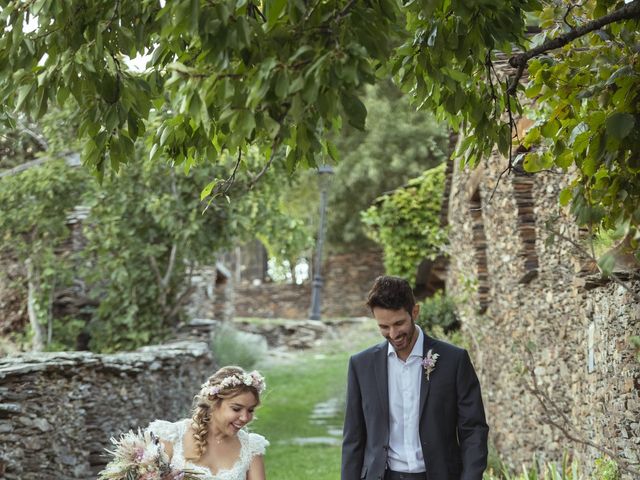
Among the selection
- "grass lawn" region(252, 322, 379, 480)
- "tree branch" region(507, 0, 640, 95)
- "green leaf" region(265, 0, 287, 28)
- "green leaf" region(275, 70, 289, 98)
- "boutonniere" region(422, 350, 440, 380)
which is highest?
"tree branch" region(507, 0, 640, 95)

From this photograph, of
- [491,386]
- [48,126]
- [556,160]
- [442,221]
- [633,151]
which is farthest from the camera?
[442,221]

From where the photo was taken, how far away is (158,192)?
1315 cm

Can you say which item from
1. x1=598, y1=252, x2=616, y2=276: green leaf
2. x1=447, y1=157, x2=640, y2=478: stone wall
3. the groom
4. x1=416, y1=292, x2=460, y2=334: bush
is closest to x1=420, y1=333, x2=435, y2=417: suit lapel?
the groom

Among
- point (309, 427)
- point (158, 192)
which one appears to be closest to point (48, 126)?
point (158, 192)

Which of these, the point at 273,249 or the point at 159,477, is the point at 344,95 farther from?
the point at 273,249

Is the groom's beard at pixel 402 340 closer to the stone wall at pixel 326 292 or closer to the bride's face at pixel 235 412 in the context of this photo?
the bride's face at pixel 235 412

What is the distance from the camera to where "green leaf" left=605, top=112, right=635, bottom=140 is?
372 cm

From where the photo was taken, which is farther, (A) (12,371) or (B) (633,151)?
(A) (12,371)

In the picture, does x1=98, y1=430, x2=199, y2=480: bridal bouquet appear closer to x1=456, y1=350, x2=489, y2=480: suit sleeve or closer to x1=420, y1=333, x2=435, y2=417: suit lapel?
x1=420, y1=333, x2=435, y2=417: suit lapel

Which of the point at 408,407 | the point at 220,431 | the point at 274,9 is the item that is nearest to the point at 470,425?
the point at 408,407

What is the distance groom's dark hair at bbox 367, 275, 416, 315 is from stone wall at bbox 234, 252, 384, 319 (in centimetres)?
2503

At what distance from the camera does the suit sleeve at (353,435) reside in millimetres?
4406

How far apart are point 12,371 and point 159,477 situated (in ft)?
10.5

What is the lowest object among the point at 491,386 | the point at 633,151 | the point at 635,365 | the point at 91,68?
the point at 491,386
